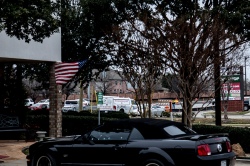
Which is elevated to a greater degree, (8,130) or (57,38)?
(57,38)

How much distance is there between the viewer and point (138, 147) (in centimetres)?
903

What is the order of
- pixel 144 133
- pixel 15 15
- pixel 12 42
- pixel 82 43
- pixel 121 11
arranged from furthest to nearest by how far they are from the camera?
pixel 82 43 → pixel 121 11 → pixel 12 42 → pixel 15 15 → pixel 144 133

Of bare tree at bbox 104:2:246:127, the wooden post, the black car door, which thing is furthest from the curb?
the wooden post

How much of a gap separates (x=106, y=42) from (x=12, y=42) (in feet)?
19.3

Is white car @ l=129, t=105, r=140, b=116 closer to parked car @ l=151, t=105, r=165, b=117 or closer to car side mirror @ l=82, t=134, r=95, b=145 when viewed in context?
parked car @ l=151, t=105, r=165, b=117

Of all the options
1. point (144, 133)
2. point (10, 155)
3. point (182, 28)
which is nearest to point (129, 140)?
point (144, 133)

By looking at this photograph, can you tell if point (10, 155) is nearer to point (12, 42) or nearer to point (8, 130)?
point (8, 130)

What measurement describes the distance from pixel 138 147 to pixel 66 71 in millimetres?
9524

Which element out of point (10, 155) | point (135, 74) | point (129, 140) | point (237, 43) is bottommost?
point (10, 155)

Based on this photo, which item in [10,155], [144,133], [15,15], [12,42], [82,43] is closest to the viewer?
[144,133]

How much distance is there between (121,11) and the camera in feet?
69.8

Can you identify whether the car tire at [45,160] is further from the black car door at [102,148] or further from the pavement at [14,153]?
the pavement at [14,153]

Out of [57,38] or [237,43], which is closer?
[237,43]

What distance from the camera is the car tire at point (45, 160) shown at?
10.1 metres
